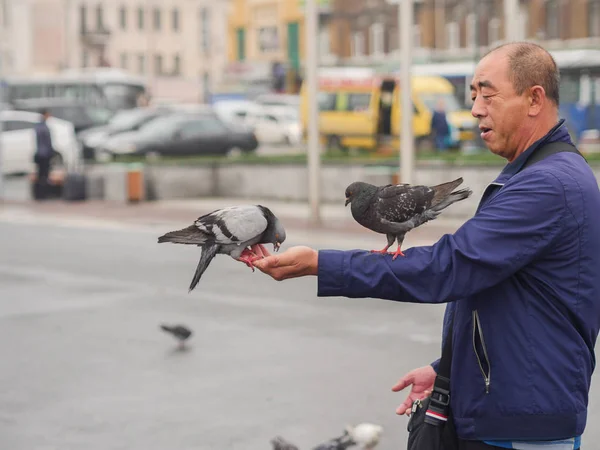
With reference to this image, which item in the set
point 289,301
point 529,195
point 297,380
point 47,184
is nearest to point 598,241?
point 529,195

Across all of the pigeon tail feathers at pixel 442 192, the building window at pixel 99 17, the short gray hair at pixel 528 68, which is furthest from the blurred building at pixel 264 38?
the short gray hair at pixel 528 68

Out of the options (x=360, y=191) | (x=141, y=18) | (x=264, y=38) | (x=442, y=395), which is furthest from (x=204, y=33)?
(x=442, y=395)

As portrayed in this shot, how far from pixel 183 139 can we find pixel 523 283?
101ft

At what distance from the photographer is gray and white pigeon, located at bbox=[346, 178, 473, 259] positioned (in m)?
3.68

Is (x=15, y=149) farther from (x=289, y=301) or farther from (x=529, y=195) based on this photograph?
(x=529, y=195)

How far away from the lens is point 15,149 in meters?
33.1

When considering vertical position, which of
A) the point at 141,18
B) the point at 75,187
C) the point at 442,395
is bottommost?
the point at 75,187

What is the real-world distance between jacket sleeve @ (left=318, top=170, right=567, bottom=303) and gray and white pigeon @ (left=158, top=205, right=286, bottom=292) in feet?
0.93

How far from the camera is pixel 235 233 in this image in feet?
11.1

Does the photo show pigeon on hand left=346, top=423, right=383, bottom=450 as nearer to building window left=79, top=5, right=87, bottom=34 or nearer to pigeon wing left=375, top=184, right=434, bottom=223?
pigeon wing left=375, top=184, right=434, bottom=223

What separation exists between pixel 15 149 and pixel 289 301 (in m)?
22.1

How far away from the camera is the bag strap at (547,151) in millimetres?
3279

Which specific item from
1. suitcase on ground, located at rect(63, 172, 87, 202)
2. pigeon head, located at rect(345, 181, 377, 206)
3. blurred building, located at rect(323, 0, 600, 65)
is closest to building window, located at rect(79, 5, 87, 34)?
blurred building, located at rect(323, 0, 600, 65)

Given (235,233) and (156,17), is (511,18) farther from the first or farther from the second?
(156,17)
